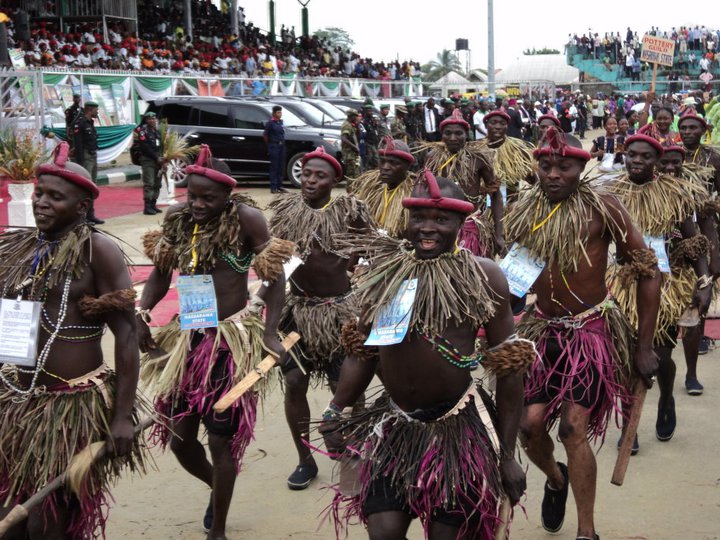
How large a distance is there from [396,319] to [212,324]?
1482 millimetres

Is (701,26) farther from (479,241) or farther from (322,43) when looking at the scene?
(479,241)

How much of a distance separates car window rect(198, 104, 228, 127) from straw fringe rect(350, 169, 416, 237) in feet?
43.9

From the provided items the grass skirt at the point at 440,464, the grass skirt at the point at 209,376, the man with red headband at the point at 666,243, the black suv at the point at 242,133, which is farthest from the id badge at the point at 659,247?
the black suv at the point at 242,133

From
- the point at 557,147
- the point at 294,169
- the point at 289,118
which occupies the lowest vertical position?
the point at 294,169

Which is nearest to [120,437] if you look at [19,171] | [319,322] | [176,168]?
[319,322]

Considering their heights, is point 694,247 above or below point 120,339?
below

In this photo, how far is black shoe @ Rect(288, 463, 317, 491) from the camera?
18.5 ft

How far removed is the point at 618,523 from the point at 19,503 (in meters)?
2.97

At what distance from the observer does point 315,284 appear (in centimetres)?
598

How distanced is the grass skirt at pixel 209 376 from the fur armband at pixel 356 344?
1024 mm

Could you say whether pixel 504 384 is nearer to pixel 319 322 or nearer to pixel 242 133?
pixel 319 322

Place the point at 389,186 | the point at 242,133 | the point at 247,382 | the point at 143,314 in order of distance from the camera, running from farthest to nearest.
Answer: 1. the point at 242,133
2. the point at 389,186
3. the point at 143,314
4. the point at 247,382

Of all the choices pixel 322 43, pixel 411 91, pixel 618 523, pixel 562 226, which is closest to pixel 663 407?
pixel 618 523

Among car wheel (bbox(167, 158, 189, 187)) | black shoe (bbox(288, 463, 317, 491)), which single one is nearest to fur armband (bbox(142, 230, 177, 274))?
black shoe (bbox(288, 463, 317, 491))
